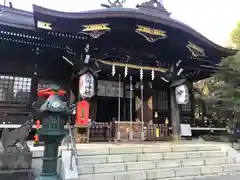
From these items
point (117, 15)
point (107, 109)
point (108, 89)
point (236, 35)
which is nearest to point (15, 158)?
point (117, 15)

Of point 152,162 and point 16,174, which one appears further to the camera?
point 152,162

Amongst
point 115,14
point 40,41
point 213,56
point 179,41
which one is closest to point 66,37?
point 40,41

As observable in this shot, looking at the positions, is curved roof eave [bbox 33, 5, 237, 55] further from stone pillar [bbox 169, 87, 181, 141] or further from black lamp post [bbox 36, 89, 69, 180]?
black lamp post [bbox 36, 89, 69, 180]

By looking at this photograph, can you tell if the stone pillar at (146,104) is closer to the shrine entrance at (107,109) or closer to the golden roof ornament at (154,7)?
the shrine entrance at (107,109)

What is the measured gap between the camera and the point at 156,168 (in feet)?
22.0

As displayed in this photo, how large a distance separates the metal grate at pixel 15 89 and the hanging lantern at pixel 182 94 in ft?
21.9

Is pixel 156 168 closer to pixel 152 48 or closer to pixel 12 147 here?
pixel 12 147

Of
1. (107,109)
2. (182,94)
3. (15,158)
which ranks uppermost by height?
(182,94)

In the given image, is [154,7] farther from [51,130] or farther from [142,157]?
[51,130]

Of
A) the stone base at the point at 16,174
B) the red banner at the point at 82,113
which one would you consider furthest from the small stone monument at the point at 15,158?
the red banner at the point at 82,113

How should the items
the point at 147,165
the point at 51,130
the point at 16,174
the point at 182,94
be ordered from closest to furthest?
the point at 51,130 → the point at 16,174 → the point at 147,165 → the point at 182,94

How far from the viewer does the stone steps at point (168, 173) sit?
5.88 metres

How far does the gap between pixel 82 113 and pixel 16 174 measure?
372 centimetres

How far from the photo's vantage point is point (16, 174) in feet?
18.2
